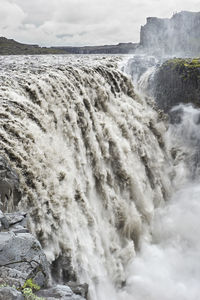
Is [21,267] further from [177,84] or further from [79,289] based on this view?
[177,84]

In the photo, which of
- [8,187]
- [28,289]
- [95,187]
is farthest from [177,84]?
[28,289]

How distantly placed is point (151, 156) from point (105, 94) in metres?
5.05

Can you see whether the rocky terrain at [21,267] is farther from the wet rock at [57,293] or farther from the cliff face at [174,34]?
the cliff face at [174,34]

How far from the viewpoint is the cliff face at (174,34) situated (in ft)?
290

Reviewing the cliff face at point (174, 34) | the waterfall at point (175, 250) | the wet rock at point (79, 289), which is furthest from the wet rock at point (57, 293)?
the cliff face at point (174, 34)

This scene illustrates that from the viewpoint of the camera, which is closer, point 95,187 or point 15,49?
point 95,187

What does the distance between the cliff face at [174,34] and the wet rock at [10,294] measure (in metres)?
81.9

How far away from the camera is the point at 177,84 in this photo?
75.0 feet

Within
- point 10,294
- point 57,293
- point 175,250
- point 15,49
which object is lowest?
point 175,250

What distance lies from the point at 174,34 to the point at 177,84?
92.7 meters

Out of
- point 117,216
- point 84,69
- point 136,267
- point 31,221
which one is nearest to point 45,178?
point 31,221

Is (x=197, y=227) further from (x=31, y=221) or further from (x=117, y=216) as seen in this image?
(x=31, y=221)

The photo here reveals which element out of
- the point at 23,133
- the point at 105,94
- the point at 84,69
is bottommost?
the point at 23,133

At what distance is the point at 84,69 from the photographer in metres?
17.2
